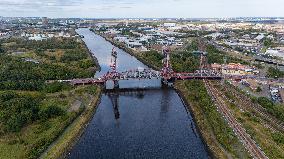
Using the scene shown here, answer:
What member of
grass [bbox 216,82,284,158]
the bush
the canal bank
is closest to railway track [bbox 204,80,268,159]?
grass [bbox 216,82,284,158]

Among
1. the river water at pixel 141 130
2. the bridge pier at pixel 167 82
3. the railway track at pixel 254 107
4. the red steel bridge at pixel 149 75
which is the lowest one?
the river water at pixel 141 130

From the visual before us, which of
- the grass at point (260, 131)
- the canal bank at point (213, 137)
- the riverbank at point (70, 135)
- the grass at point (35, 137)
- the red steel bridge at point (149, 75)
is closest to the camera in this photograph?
the grass at point (35, 137)

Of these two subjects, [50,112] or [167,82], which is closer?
[50,112]

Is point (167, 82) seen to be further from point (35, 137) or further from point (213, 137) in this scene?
point (35, 137)

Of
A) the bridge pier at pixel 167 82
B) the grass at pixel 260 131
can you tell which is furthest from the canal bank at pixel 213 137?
the bridge pier at pixel 167 82

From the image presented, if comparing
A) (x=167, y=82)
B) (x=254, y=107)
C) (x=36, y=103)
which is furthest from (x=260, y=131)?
(x=36, y=103)

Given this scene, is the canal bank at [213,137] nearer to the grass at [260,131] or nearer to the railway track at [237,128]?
the railway track at [237,128]

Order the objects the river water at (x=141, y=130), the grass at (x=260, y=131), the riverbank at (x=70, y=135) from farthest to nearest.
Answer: the river water at (x=141, y=130) < the riverbank at (x=70, y=135) < the grass at (x=260, y=131)

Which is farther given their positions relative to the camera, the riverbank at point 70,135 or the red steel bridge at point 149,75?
the red steel bridge at point 149,75
